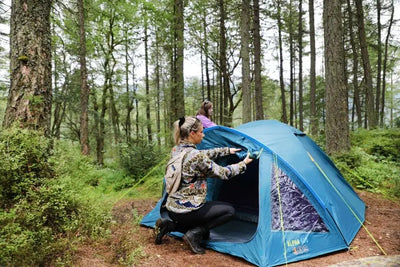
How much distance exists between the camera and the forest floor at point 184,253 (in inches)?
92.6

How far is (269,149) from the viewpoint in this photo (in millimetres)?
2959

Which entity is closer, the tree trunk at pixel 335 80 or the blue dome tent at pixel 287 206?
the blue dome tent at pixel 287 206

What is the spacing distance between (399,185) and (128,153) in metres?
5.96

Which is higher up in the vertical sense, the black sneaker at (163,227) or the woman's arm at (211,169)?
the woman's arm at (211,169)

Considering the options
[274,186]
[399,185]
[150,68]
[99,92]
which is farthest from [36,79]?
[150,68]

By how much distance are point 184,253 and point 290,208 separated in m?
1.32

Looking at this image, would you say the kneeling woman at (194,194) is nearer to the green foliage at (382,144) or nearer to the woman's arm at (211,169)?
the woman's arm at (211,169)

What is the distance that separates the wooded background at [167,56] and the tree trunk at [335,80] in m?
0.02

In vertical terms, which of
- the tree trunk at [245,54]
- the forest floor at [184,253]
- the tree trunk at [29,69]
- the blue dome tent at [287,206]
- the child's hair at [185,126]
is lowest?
the forest floor at [184,253]

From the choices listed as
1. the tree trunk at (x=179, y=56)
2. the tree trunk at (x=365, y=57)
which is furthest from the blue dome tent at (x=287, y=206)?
the tree trunk at (x=365, y=57)

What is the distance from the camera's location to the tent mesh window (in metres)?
2.73

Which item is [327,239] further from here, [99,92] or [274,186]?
[99,92]

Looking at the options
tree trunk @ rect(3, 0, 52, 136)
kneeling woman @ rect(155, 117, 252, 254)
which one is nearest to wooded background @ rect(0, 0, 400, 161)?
tree trunk @ rect(3, 0, 52, 136)

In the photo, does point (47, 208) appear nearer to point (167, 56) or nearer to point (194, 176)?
point (194, 176)
